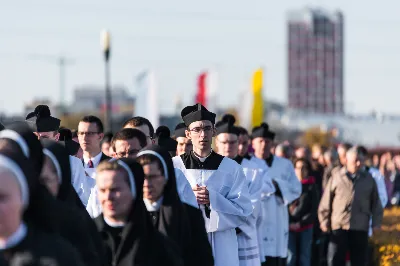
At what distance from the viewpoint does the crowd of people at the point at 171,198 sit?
543 cm

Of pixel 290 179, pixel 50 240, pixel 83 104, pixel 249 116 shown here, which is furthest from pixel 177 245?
pixel 83 104

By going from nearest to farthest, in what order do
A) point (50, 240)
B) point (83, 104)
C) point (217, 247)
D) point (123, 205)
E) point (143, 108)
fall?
point (50, 240) → point (123, 205) → point (217, 247) → point (143, 108) → point (83, 104)

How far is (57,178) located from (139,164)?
49 centimetres

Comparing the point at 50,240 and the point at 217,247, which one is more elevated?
the point at 50,240

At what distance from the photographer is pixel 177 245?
7.44 meters

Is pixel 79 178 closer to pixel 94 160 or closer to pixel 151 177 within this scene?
pixel 94 160

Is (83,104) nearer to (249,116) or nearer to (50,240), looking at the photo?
(249,116)

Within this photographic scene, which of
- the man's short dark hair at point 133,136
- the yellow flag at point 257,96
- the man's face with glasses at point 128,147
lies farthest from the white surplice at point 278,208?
the yellow flag at point 257,96

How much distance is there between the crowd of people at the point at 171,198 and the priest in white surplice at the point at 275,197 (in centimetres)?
1

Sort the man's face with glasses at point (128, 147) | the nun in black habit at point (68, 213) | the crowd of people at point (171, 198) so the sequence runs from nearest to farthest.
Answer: the crowd of people at point (171, 198) < the nun in black habit at point (68, 213) < the man's face with glasses at point (128, 147)

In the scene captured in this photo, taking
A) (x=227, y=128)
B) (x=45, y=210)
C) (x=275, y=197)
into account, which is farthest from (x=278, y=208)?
(x=45, y=210)

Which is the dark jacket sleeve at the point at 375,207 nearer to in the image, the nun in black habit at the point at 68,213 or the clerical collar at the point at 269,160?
the clerical collar at the point at 269,160

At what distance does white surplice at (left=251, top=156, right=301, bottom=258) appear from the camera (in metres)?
16.0

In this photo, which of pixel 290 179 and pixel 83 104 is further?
pixel 83 104
